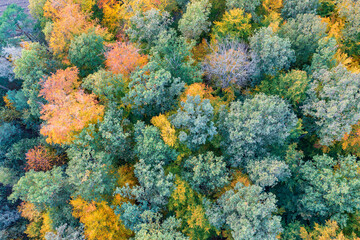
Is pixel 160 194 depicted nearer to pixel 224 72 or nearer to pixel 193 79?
pixel 193 79

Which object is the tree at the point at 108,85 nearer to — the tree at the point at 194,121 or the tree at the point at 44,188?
the tree at the point at 194,121

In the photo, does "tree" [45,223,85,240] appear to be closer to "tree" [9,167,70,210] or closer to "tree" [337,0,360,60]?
"tree" [9,167,70,210]

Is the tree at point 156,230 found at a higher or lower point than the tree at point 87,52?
lower

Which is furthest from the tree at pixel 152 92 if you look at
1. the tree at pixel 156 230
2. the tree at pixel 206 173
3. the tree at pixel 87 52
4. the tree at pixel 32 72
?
the tree at pixel 32 72

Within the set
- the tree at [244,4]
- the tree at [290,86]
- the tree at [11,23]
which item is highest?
the tree at [244,4]

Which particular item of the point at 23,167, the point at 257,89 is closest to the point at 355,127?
the point at 257,89

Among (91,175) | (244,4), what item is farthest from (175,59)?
(91,175)
